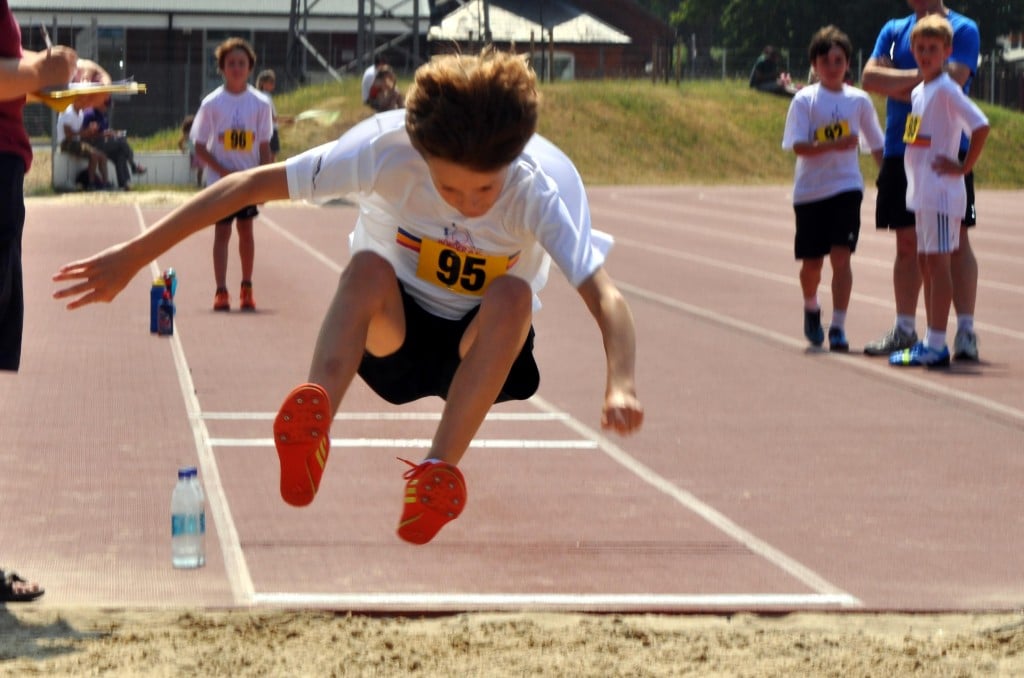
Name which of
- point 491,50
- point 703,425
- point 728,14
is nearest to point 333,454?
point 703,425

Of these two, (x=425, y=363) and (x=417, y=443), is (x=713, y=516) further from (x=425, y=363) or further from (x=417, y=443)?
(x=425, y=363)

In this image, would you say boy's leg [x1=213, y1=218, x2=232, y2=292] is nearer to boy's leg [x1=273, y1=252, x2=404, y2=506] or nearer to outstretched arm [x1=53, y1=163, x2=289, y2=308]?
boy's leg [x1=273, y1=252, x2=404, y2=506]

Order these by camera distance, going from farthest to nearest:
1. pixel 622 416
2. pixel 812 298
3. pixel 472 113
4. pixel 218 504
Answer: pixel 812 298, pixel 218 504, pixel 472 113, pixel 622 416

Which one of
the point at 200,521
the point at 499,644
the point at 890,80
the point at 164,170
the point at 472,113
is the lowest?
the point at 499,644

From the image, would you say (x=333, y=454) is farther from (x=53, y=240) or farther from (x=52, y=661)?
(x=53, y=240)

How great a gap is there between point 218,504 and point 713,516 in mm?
1989

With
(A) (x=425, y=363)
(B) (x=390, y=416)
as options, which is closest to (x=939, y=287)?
(B) (x=390, y=416)

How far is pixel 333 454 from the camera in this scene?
7.83 meters

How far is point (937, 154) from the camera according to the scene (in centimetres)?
1012

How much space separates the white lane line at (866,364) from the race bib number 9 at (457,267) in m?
4.91

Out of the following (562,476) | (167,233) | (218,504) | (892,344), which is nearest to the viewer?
(167,233)

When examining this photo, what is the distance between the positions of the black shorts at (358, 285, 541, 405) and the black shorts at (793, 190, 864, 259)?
620cm

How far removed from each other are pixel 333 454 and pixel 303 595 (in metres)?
2.15

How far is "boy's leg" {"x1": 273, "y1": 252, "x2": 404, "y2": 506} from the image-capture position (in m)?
4.40
